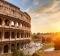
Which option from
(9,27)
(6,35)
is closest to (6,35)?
(6,35)

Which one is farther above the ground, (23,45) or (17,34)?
(17,34)

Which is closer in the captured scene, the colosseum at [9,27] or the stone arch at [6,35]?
the colosseum at [9,27]

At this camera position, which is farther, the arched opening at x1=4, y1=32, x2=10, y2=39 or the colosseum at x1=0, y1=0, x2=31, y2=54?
the arched opening at x1=4, y1=32, x2=10, y2=39

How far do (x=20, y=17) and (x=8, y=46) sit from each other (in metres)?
10.4

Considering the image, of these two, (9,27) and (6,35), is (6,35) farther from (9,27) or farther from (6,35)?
(9,27)

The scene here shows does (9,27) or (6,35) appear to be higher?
(9,27)

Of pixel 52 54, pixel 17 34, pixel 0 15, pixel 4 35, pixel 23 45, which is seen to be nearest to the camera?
pixel 52 54

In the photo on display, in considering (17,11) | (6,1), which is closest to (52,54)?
(6,1)

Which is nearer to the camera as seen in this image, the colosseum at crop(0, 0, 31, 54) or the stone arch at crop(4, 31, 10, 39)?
the colosseum at crop(0, 0, 31, 54)

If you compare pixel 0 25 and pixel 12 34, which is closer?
pixel 0 25

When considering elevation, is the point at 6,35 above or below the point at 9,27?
below

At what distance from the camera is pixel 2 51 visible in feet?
122

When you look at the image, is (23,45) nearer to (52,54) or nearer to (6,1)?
(6,1)

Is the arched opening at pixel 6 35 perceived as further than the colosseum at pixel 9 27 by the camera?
Yes
